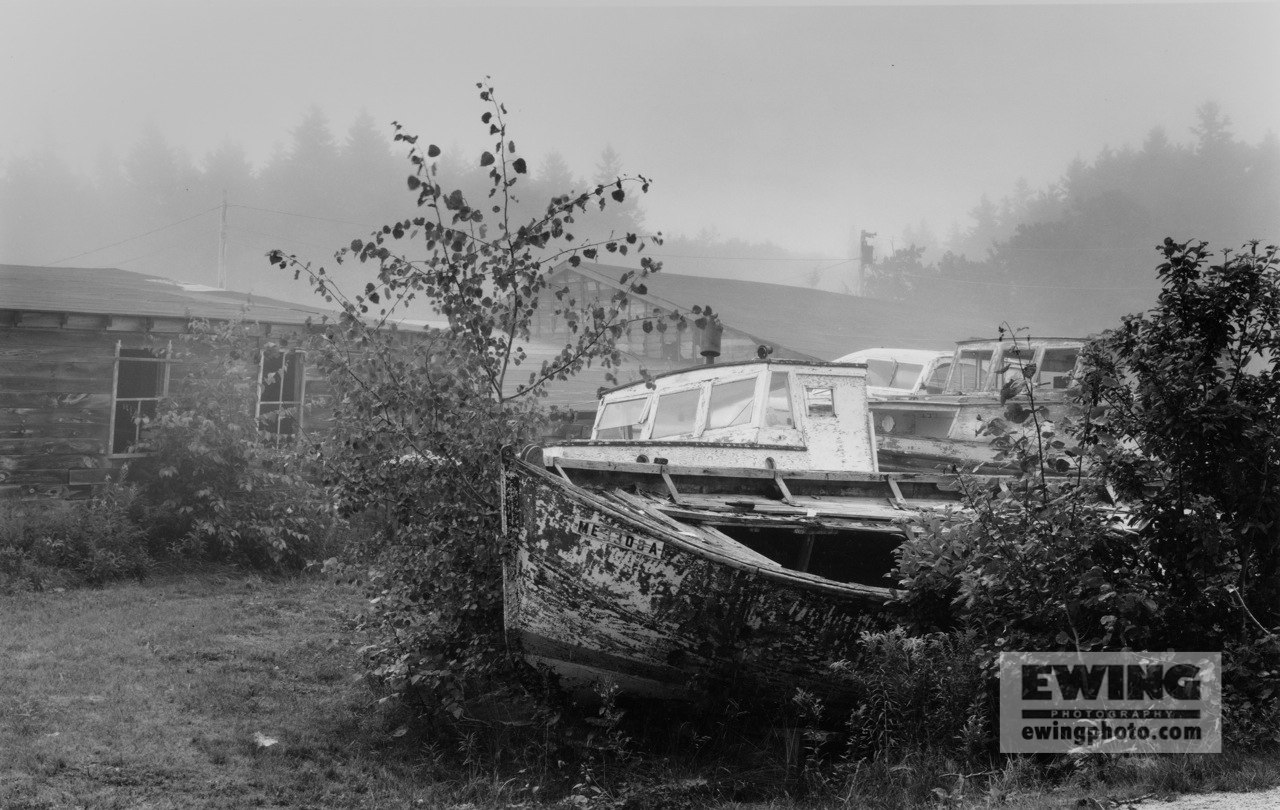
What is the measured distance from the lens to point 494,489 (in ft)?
25.1

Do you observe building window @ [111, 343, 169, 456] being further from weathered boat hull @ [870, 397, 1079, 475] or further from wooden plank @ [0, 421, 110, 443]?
weathered boat hull @ [870, 397, 1079, 475]

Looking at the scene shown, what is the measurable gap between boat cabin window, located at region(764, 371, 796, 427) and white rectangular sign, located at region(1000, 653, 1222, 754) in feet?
16.4

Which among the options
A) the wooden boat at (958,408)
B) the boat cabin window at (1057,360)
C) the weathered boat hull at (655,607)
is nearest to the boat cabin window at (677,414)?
Result: the wooden boat at (958,408)

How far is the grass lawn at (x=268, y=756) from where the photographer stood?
540 cm

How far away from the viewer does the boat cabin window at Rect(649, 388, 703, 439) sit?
440 inches

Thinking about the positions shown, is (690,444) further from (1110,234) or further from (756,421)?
(1110,234)

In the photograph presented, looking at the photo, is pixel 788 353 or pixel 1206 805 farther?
pixel 788 353

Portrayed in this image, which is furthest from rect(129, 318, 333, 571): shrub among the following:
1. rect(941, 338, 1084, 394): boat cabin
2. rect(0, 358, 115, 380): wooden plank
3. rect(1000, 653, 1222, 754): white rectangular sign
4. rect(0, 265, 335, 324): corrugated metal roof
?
rect(1000, 653, 1222, 754): white rectangular sign

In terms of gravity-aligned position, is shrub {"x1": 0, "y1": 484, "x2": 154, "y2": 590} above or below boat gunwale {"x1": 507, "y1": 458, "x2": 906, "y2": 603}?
below

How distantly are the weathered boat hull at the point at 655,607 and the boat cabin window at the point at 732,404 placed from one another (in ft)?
12.5

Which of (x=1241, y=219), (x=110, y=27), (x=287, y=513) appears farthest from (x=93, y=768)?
(x=110, y=27)

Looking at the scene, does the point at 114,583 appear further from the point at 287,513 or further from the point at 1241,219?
the point at 1241,219

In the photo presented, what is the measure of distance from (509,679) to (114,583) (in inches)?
239

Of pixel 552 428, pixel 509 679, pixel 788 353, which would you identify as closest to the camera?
pixel 509 679
